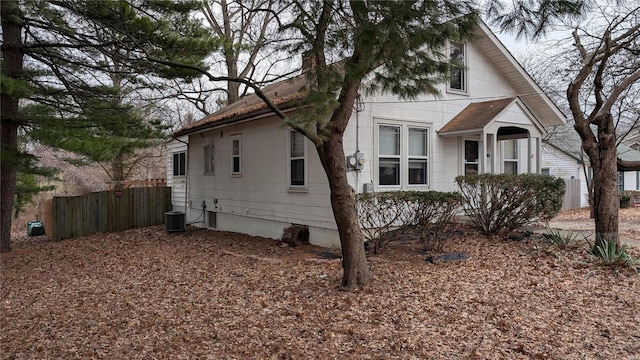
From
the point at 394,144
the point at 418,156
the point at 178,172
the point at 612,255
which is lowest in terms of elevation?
the point at 612,255

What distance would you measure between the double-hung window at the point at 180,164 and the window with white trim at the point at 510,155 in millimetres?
11478

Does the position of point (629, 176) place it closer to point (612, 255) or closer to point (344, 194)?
point (612, 255)

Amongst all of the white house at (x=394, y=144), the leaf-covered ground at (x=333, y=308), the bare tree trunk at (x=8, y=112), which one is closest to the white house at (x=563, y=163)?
the white house at (x=394, y=144)

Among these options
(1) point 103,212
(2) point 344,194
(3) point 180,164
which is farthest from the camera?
(3) point 180,164

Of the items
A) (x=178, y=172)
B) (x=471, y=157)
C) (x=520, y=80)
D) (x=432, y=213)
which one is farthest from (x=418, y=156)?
(x=178, y=172)

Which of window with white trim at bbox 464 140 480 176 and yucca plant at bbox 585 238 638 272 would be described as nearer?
yucca plant at bbox 585 238 638 272

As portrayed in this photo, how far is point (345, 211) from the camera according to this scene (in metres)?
5.76

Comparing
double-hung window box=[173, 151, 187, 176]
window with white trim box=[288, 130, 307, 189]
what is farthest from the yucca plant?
double-hung window box=[173, 151, 187, 176]

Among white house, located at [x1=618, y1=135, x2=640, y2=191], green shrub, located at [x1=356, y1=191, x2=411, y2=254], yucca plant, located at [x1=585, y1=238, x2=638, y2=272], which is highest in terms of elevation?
white house, located at [x1=618, y1=135, x2=640, y2=191]

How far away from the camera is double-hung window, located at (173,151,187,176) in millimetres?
17153

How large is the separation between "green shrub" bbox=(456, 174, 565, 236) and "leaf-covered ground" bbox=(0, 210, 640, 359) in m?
0.42

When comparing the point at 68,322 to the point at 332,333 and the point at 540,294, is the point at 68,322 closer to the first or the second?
the point at 332,333

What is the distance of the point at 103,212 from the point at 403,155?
10.9m

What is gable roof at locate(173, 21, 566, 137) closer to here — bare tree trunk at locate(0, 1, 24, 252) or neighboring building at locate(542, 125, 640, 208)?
bare tree trunk at locate(0, 1, 24, 252)
